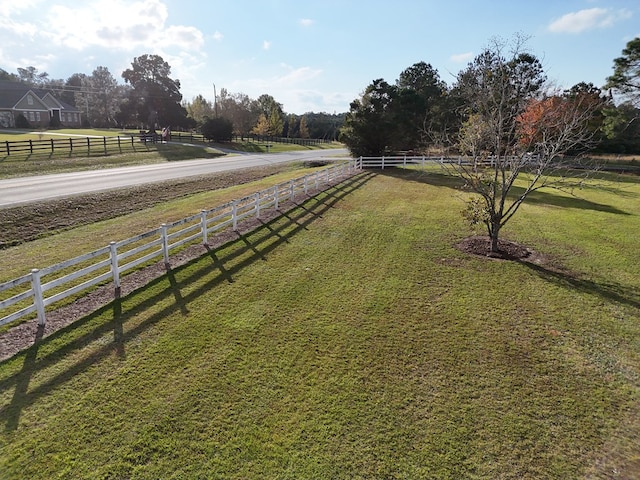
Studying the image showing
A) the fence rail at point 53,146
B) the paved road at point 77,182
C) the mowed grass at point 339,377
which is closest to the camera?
the mowed grass at point 339,377

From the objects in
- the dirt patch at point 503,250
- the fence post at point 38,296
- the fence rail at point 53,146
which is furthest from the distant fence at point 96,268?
the fence rail at point 53,146

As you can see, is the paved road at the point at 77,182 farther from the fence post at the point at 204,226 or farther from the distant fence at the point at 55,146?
the fence post at the point at 204,226

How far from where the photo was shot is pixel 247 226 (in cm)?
1398

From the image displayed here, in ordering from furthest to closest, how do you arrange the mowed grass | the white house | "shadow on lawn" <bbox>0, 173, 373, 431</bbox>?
the white house, "shadow on lawn" <bbox>0, 173, 373, 431</bbox>, the mowed grass

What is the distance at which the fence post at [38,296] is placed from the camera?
21.7ft

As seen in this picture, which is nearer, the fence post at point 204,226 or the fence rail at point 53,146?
the fence post at point 204,226

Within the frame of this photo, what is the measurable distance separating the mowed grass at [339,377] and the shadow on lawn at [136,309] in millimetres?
40

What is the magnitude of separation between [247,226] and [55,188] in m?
11.7

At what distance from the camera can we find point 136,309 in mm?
7715

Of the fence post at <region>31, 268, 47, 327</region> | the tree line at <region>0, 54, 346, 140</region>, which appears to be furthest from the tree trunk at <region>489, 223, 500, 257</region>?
the tree line at <region>0, 54, 346, 140</region>

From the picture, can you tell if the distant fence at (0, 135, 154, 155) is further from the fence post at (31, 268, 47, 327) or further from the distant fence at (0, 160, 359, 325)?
the fence post at (31, 268, 47, 327)

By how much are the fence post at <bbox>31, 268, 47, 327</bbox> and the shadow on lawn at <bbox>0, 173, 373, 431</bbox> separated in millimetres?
495

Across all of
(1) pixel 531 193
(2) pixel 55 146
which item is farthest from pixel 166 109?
(1) pixel 531 193

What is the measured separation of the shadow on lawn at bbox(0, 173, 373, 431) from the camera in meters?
5.46
